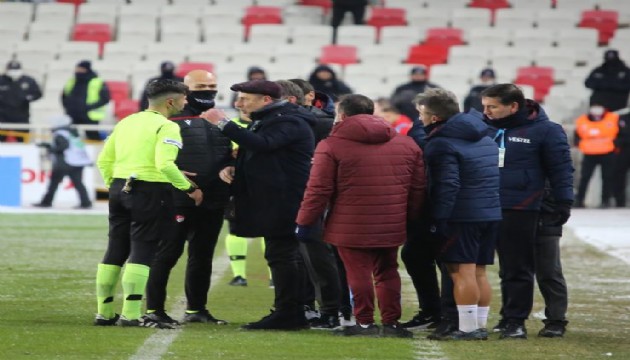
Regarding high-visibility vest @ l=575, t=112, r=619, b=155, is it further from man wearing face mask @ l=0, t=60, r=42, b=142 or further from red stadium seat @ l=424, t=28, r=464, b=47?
man wearing face mask @ l=0, t=60, r=42, b=142

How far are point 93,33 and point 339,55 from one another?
5529 millimetres

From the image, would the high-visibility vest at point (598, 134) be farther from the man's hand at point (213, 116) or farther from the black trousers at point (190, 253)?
the man's hand at point (213, 116)

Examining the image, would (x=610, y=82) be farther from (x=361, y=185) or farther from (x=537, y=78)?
(x=361, y=185)

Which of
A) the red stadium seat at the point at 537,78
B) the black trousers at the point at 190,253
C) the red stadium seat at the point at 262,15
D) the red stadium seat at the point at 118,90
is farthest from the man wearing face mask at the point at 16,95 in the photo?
the black trousers at the point at 190,253

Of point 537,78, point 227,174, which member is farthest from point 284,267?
point 537,78

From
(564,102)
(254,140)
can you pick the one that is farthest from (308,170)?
(564,102)

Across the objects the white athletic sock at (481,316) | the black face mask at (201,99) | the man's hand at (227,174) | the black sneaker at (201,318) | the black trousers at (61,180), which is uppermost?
the black face mask at (201,99)

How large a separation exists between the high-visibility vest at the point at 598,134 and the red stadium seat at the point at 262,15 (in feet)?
28.5

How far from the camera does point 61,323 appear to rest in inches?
430

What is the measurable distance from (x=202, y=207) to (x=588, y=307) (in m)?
3.69

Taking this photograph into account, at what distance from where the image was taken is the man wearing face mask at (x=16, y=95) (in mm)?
28125

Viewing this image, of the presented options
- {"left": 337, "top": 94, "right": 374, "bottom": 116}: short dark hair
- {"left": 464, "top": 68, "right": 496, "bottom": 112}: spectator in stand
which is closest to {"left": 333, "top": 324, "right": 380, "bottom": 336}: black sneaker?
{"left": 337, "top": 94, "right": 374, "bottom": 116}: short dark hair

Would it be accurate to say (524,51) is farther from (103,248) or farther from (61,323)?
(61,323)

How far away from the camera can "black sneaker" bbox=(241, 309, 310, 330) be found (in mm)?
10773
